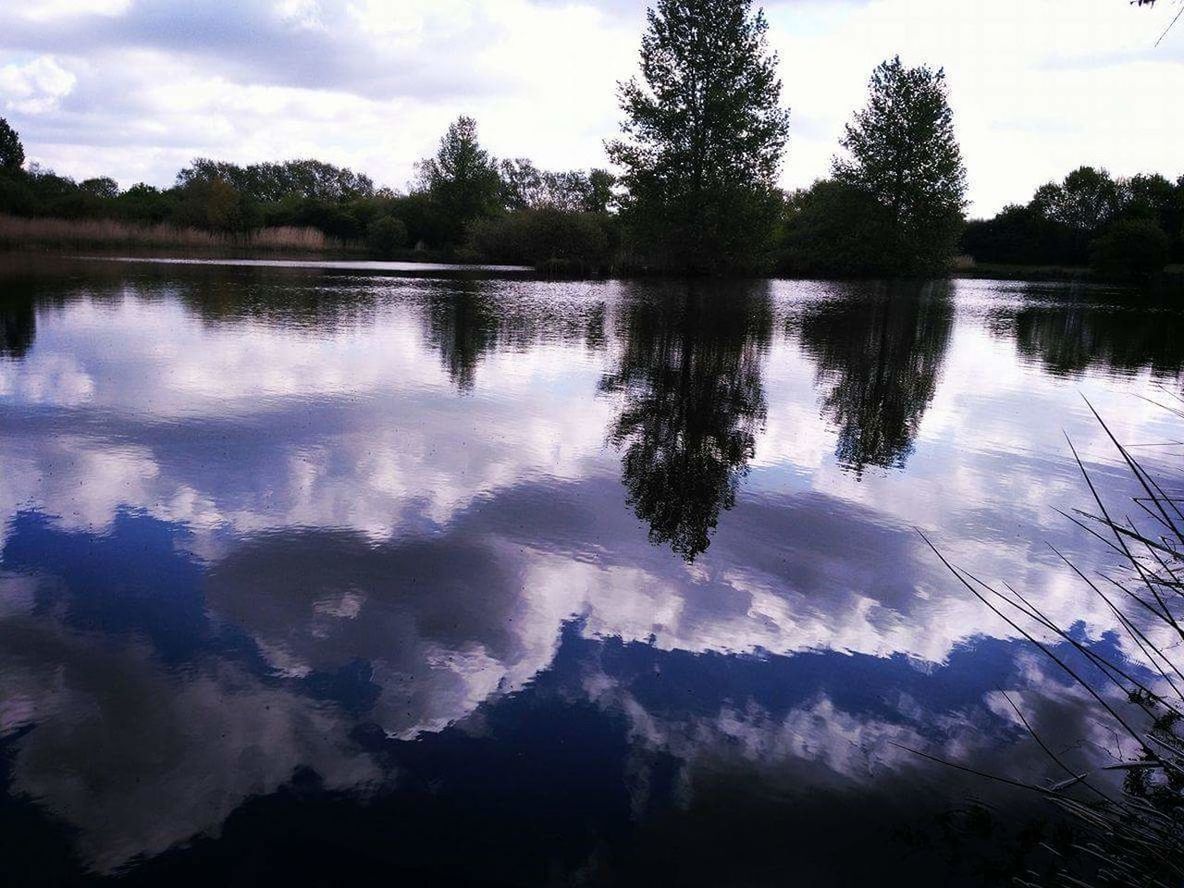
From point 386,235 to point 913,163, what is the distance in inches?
1471

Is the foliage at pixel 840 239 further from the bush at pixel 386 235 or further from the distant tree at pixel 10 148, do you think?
the distant tree at pixel 10 148

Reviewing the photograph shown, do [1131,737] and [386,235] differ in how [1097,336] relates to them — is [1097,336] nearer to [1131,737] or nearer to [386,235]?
[1131,737]

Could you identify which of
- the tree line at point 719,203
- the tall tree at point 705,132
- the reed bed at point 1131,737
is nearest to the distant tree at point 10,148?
the tree line at point 719,203

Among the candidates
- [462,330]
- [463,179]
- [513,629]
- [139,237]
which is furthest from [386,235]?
[513,629]

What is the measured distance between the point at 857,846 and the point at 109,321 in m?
16.8

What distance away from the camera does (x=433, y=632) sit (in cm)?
430

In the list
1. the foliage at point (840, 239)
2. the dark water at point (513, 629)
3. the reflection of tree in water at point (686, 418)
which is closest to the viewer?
the dark water at point (513, 629)

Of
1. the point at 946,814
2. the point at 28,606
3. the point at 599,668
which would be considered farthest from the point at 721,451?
the point at 28,606

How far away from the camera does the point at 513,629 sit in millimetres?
4402

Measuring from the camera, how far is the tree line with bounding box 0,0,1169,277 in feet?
133

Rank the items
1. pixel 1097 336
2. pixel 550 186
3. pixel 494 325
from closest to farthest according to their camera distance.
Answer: pixel 494 325 < pixel 1097 336 < pixel 550 186

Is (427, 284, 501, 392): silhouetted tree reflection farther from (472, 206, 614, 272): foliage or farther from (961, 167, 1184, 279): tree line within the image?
(961, 167, 1184, 279): tree line

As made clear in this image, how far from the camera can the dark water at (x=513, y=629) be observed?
2.92 m

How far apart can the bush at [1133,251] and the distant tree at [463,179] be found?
47.1m
